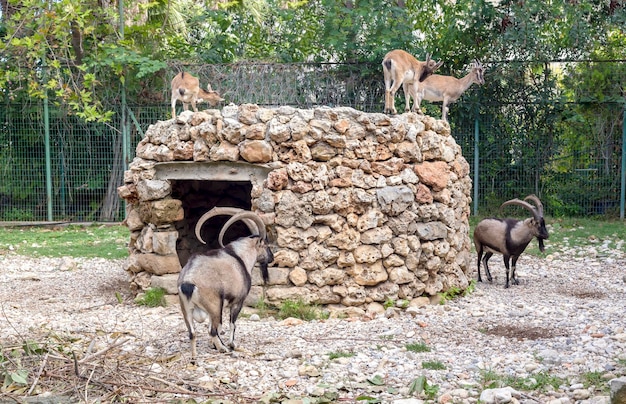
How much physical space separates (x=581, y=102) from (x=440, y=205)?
8162 millimetres

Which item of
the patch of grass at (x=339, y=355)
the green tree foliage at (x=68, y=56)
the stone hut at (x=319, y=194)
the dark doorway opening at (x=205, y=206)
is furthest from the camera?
the green tree foliage at (x=68, y=56)

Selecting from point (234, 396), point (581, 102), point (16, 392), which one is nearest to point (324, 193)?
point (234, 396)

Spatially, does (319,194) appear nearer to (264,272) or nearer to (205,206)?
(264,272)

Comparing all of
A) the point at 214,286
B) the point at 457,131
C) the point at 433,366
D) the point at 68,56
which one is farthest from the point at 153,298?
the point at 68,56

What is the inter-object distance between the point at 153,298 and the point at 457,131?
29.5ft

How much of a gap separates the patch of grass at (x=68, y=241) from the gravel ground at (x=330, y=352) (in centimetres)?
291

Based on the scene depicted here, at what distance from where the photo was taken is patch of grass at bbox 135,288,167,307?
29.8 ft

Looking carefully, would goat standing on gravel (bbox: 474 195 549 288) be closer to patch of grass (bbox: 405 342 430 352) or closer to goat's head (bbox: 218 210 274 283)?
patch of grass (bbox: 405 342 430 352)

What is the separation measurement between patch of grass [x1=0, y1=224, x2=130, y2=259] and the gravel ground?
9.55 ft

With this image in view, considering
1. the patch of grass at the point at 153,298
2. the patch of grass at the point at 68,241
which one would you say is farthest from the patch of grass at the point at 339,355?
the patch of grass at the point at 68,241

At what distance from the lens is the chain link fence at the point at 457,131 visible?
16.1m

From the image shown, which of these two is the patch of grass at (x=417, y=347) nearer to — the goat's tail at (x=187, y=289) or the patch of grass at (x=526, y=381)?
the patch of grass at (x=526, y=381)

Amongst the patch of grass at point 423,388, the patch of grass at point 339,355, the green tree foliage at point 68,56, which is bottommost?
the patch of grass at point 423,388

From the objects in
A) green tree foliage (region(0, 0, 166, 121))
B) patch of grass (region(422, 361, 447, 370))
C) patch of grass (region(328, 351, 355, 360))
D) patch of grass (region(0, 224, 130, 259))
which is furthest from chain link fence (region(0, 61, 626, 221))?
patch of grass (region(422, 361, 447, 370))
